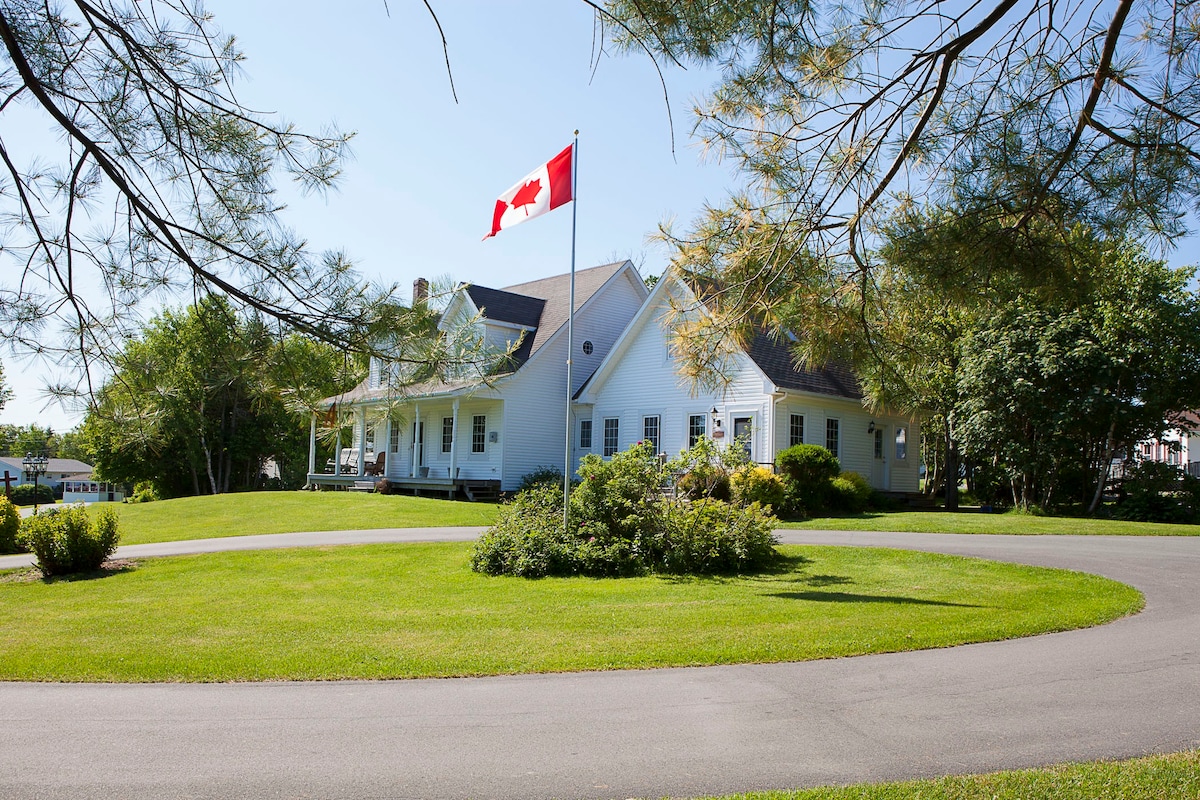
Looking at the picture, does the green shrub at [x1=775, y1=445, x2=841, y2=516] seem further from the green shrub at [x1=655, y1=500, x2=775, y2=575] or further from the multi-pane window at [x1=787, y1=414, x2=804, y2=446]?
the green shrub at [x1=655, y1=500, x2=775, y2=575]

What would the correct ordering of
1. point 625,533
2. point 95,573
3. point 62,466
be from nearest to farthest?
point 625,533
point 95,573
point 62,466

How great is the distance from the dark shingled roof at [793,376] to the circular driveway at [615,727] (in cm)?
1706

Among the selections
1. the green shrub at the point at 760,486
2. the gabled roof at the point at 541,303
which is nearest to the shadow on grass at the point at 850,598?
the green shrub at the point at 760,486

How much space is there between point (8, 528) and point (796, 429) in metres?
19.2

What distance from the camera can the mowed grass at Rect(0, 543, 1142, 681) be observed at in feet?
23.8

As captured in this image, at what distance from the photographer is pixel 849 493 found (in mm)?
22875

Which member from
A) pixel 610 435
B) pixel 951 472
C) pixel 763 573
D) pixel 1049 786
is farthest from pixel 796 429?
pixel 1049 786

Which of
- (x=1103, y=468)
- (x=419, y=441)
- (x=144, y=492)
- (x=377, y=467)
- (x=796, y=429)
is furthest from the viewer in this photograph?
(x=144, y=492)

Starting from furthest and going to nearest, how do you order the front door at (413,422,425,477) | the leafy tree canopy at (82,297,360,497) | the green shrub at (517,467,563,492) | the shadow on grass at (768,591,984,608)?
the front door at (413,422,425,477)
the green shrub at (517,467,563,492)
the shadow on grass at (768,591,984,608)
the leafy tree canopy at (82,297,360,497)

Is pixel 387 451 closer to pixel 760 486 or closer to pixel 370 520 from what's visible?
pixel 370 520

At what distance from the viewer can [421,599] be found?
1044 cm

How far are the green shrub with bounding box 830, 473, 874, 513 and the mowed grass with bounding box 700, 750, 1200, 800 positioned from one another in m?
18.6

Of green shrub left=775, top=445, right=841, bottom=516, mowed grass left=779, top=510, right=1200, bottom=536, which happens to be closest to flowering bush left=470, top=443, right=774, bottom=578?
mowed grass left=779, top=510, right=1200, bottom=536

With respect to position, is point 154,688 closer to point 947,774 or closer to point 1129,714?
point 947,774
